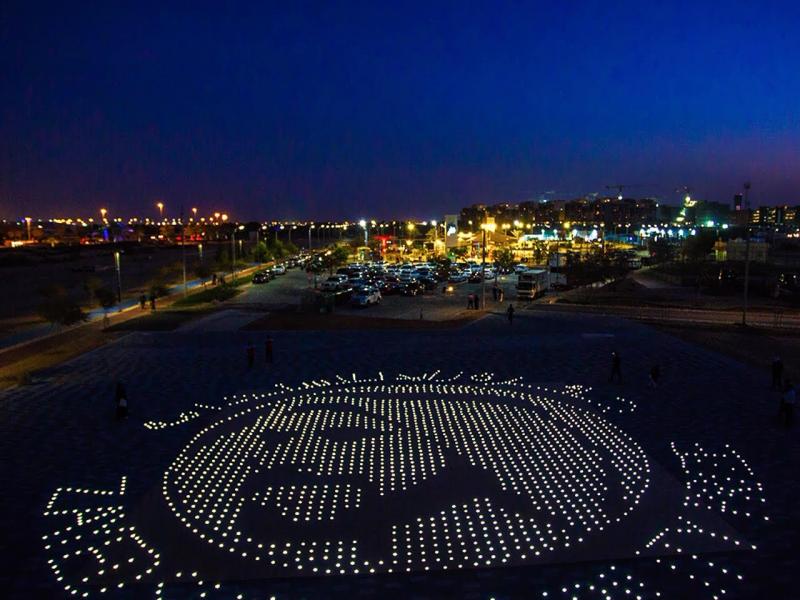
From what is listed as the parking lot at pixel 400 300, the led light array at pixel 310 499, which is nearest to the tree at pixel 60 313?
the parking lot at pixel 400 300

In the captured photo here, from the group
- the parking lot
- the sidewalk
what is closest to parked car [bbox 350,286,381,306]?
the parking lot

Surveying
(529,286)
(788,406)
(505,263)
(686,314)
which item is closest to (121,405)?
(788,406)

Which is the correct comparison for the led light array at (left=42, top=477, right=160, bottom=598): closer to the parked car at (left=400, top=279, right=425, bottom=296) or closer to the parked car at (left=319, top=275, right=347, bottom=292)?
the parked car at (left=400, top=279, right=425, bottom=296)

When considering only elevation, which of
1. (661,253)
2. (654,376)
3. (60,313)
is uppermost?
(661,253)

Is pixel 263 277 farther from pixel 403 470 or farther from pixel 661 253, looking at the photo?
pixel 661 253

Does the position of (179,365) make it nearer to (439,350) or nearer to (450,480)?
(439,350)
